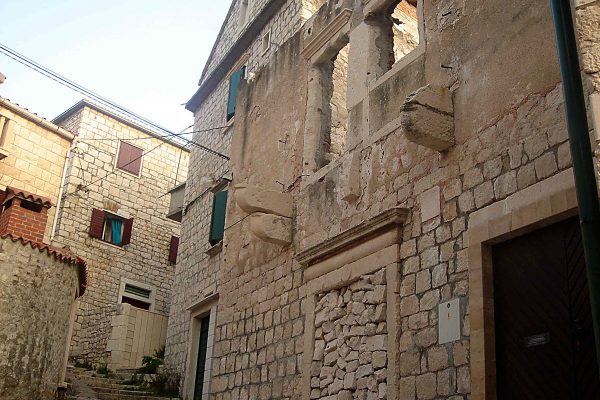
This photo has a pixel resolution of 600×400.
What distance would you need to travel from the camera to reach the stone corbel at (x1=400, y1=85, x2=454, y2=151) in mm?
5648

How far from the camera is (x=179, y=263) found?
15133 mm

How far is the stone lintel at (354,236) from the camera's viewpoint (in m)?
6.19

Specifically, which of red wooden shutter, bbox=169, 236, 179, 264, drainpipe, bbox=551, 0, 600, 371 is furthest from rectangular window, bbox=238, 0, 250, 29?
drainpipe, bbox=551, 0, 600, 371

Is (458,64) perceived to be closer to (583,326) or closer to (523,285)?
(523,285)

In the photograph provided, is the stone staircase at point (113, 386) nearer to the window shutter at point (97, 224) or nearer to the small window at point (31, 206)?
the small window at point (31, 206)

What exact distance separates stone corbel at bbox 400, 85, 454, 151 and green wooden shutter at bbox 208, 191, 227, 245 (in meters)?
7.49

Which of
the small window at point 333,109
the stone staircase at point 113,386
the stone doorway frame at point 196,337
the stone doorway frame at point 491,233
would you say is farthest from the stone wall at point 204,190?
the stone doorway frame at point 491,233

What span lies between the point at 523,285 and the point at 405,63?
9.06 ft

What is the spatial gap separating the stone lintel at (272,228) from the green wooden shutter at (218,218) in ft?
15.1

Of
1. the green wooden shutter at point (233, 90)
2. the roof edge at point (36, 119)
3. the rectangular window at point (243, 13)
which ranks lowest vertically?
the green wooden shutter at point (233, 90)

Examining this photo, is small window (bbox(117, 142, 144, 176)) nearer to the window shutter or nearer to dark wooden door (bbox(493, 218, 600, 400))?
the window shutter

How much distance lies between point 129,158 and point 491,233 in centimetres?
1728

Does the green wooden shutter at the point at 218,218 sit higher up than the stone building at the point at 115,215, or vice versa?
the stone building at the point at 115,215

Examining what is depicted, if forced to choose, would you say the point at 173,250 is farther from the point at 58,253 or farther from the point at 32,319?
the point at 32,319
